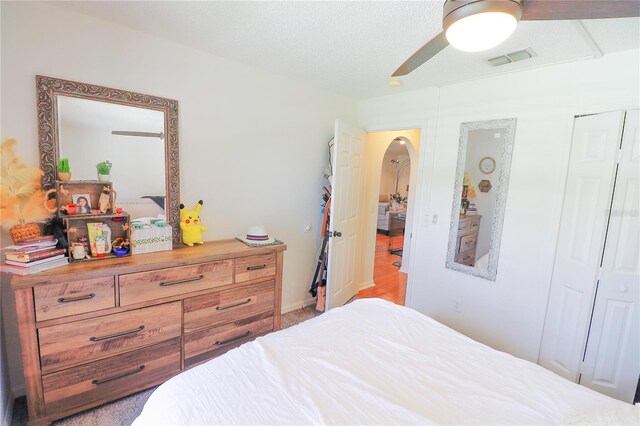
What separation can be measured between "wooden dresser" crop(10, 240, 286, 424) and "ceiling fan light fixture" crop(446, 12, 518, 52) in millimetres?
1845

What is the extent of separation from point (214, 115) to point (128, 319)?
1636 mm

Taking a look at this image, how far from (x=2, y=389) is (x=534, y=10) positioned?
3.02 m

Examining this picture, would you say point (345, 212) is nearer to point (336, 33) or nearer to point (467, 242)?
point (467, 242)

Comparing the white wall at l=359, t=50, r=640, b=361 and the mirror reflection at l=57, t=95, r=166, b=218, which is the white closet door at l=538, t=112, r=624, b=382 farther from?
the mirror reflection at l=57, t=95, r=166, b=218

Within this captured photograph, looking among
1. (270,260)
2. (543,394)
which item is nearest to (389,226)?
(270,260)

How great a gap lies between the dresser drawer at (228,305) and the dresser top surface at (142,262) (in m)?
0.28

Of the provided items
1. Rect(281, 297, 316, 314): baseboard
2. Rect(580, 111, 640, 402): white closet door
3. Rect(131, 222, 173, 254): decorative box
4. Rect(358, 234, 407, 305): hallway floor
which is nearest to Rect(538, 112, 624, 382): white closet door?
Rect(580, 111, 640, 402): white closet door

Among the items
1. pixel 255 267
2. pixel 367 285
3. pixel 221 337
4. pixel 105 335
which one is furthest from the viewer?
pixel 367 285

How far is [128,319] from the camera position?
1.78m

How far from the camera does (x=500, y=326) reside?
2.54 meters

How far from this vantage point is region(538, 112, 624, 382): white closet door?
2025 mm

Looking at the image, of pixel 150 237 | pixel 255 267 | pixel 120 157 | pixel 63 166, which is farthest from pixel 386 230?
pixel 63 166

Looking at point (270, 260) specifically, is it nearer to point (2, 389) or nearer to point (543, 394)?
point (2, 389)

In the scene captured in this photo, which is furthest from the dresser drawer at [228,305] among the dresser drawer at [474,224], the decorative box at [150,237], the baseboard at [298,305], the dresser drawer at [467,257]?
the dresser drawer at [474,224]
